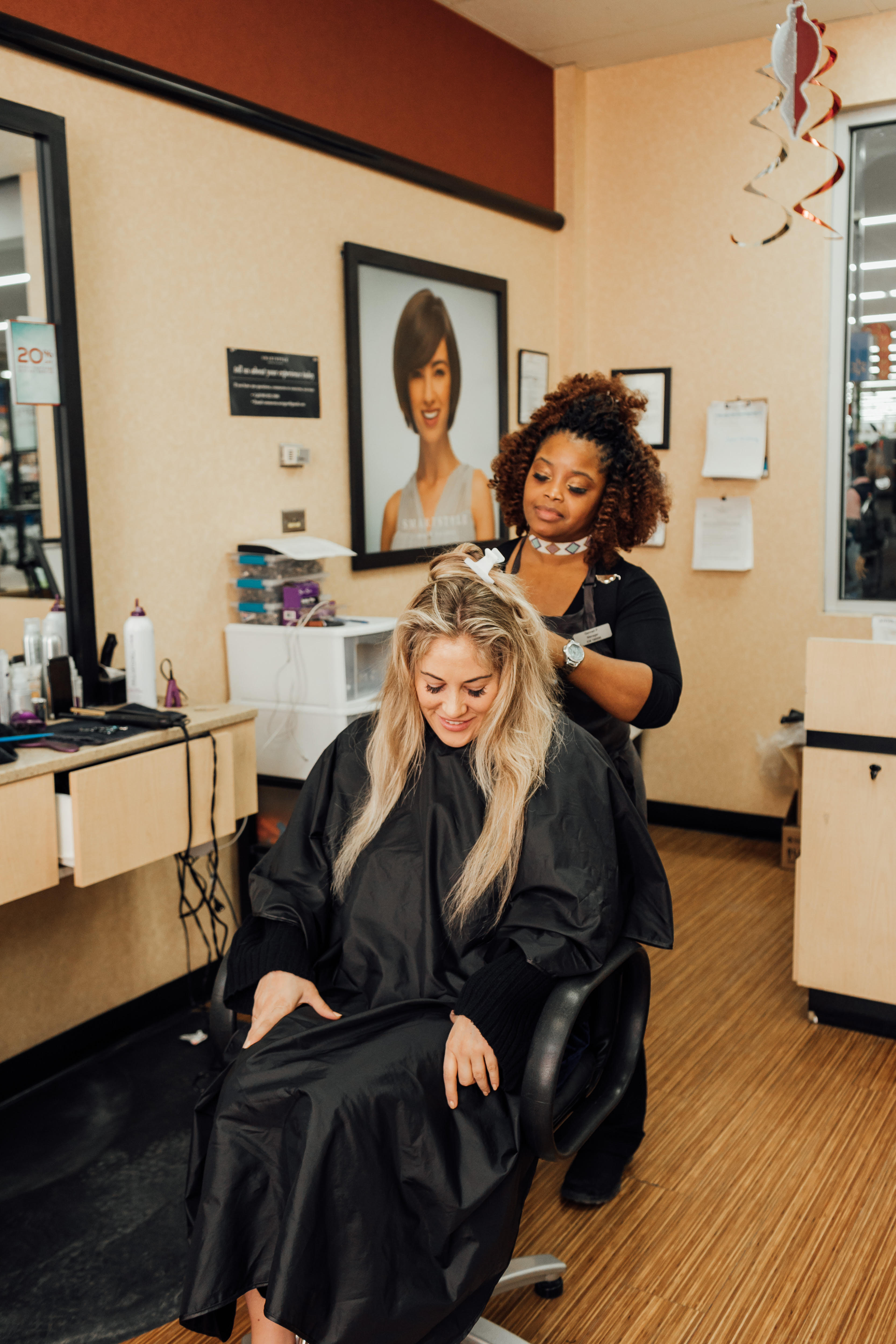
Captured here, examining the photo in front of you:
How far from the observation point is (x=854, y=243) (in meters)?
3.84

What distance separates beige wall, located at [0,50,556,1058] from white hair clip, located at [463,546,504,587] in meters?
1.20

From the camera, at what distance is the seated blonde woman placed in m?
1.34

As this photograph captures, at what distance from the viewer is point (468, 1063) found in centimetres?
142

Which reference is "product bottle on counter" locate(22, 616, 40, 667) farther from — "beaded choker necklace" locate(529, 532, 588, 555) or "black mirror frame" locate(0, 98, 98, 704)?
"beaded choker necklace" locate(529, 532, 588, 555)

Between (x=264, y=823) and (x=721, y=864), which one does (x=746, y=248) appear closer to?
(x=721, y=864)

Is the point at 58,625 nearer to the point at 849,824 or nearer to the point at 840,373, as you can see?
the point at 849,824

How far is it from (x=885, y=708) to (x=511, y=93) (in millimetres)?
2711

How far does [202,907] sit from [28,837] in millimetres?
959

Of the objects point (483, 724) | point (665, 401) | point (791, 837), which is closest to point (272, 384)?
point (483, 724)

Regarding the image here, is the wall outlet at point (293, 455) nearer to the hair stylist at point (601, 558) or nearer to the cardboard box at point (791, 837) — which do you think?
the hair stylist at point (601, 558)

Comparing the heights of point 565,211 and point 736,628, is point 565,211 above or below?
above

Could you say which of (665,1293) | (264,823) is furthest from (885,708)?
(264,823)

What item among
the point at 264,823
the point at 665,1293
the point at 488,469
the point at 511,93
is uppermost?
the point at 511,93

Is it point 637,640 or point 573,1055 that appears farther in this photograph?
point 637,640
